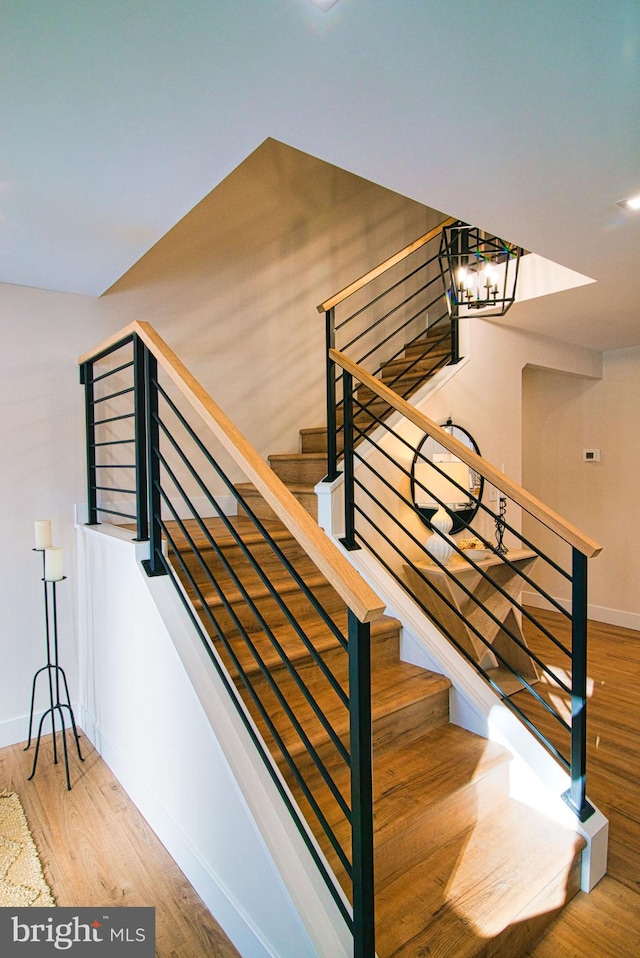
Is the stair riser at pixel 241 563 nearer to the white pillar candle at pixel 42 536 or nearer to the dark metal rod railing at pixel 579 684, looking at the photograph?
the white pillar candle at pixel 42 536

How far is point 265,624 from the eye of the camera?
58.8 inches

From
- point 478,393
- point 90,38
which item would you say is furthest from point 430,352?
point 90,38

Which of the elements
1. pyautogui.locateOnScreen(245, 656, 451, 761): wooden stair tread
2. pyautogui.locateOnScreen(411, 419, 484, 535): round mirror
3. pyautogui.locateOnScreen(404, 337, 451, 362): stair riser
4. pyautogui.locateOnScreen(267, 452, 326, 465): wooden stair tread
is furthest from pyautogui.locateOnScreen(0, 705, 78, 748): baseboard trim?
pyautogui.locateOnScreen(404, 337, 451, 362): stair riser

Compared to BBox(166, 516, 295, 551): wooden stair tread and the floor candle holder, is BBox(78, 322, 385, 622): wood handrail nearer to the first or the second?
BBox(166, 516, 295, 551): wooden stair tread

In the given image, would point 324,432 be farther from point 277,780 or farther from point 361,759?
point 361,759

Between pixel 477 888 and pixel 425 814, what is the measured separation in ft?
0.73

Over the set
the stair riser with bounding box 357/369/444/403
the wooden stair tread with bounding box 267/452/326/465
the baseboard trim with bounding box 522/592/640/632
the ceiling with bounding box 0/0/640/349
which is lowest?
the baseboard trim with bounding box 522/592/640/632

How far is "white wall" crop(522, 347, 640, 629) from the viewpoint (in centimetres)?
485

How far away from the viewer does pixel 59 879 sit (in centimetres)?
181

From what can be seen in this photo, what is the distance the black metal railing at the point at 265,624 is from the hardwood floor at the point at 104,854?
48 cm

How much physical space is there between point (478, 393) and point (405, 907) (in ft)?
10.2

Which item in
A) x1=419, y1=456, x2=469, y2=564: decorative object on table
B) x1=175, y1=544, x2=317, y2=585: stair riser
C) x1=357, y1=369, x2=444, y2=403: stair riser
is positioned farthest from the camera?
x1=357, y1=369, x2=444, y2=403: stair riser

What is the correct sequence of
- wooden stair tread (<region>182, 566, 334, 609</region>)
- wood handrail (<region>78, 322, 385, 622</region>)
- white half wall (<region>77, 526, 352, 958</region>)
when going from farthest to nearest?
wooden stair tread (<region>182, 566, 334, 609</region>), white half wall (<region>77, 526, 352, 958</region>), wood handrail (<region>78, 322, 385, 622</region>)

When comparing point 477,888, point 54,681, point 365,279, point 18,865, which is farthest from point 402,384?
point 18,865
